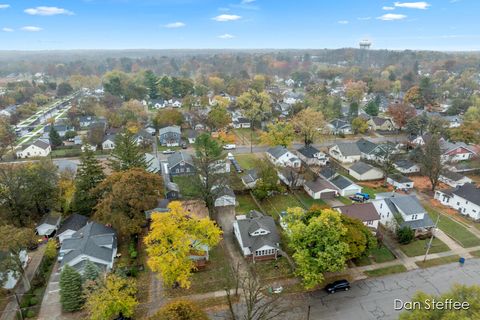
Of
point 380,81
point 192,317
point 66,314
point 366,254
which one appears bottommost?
point 66,314

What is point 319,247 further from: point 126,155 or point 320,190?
point 126,155

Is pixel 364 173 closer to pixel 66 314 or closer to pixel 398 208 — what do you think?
pixel 398 208

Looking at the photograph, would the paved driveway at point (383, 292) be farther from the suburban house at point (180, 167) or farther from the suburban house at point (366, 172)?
the suburban house at point (180, 167)

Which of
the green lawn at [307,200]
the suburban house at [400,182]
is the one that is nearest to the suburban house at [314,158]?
the suburban house at [400,182]

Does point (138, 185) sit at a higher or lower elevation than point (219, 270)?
higher

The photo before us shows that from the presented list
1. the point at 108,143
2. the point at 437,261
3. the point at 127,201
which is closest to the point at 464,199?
the point at 437,261

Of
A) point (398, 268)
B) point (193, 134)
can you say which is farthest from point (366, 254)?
point (193, 134)
